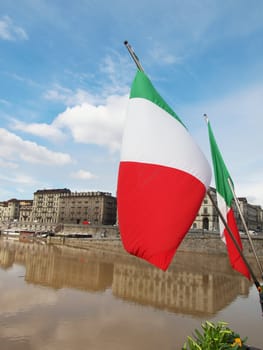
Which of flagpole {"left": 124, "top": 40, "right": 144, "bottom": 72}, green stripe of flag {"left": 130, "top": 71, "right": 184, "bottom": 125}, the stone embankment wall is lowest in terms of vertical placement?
the stone embankment wall

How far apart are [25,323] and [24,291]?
8173mm

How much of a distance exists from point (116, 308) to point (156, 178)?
15.7 meters

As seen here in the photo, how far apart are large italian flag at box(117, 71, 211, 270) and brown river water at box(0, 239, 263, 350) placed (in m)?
9.39

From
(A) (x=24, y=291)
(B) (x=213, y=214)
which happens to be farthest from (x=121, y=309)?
(B) (x=213, y=214)

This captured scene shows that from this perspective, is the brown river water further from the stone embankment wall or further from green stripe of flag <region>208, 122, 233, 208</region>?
the stone embankment wall

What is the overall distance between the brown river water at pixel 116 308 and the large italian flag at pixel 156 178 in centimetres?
939

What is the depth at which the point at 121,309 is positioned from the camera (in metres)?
18.5

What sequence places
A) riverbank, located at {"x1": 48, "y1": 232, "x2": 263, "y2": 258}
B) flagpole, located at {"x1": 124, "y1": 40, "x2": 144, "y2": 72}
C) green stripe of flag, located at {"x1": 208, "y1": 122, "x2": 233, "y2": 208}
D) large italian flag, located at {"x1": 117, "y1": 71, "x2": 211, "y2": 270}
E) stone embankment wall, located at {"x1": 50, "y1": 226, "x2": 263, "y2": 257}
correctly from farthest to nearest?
stone embankment wall, located at {"x1": 50, "y1": 226, "x2": 263, "y2": 257}
riverbank, located at {"x1": 48, "y1": 232, "x2": 263, "y2": 258}
green stripe of flag, located at {"x1": 208, "y1": 122, "x2": 233, "y2": 208}
flagpole, located at {"x1": 124, "y1": 40, "x2": 144, "y2": 72}
large italian flag, located at {"x1": 117, "y1": 71, "x2": 211, "y2": 270}

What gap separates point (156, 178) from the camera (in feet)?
18.9

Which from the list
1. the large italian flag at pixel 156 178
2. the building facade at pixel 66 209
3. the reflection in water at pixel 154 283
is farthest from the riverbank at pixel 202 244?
the large italian flag at pixel 156 178

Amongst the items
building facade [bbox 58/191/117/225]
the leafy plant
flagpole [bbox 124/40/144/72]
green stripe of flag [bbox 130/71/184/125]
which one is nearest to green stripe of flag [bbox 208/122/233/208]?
green stripe of flag [bbox 130/71/184/125]

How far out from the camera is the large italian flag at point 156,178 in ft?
17.9

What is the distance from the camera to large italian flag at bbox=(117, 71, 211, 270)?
17.9 feet

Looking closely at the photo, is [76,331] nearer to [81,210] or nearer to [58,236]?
[58,236]
